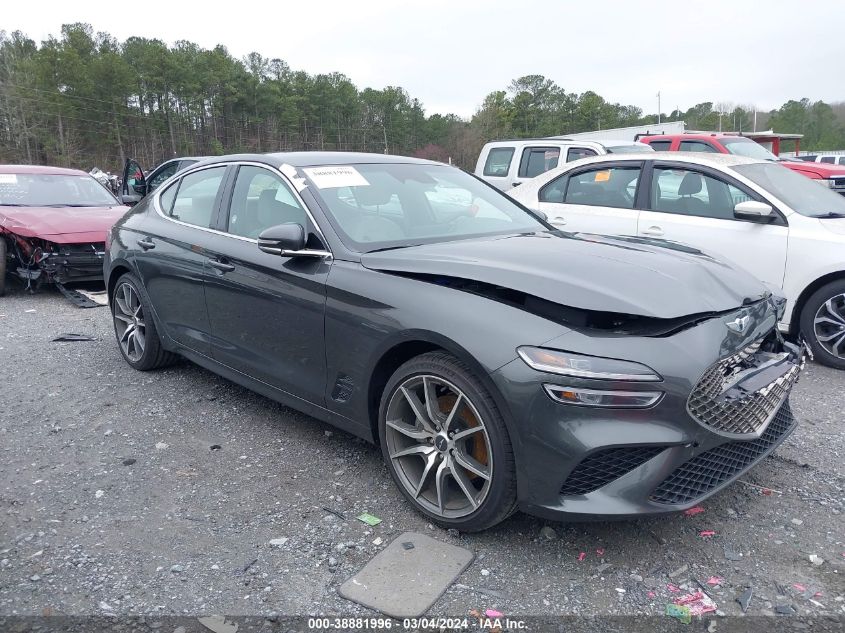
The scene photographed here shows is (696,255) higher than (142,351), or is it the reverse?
(696,255)

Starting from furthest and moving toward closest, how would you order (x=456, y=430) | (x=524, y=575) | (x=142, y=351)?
(x=142, y=351), (x=456, y=430), (x=524, y=575)

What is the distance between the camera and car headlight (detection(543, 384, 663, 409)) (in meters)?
2.47

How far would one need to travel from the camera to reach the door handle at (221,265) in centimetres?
398

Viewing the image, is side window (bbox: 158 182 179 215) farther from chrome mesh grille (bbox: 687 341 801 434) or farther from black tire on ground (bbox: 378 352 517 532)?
chrome mesh grille (bbox: 687 341 801 434)

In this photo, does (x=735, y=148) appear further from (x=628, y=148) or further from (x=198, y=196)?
(x=198, y=196)

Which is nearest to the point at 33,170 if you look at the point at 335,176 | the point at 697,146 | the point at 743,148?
the point at 335,176

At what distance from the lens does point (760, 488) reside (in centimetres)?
334

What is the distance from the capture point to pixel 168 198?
498 centimetres

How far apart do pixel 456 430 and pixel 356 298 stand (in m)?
0.80

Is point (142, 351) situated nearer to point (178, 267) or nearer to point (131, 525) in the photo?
point (178, 267)

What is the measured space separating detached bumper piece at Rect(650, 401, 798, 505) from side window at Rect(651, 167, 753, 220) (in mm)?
3230

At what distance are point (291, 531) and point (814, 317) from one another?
14.1 ft

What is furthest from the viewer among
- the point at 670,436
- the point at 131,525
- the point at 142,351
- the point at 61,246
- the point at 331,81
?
the point at 331,81

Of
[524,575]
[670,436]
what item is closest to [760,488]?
[670,436]
